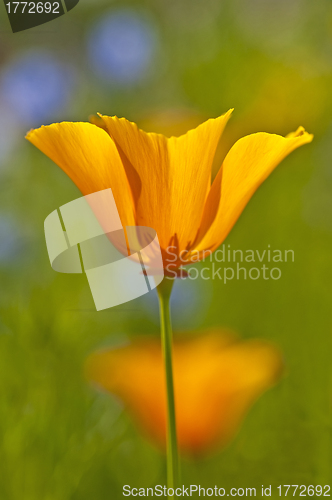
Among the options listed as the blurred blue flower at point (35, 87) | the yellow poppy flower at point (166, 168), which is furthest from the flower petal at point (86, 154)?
the blurred blue flower at point (35, 87)

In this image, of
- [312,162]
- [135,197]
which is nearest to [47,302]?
[135,197]

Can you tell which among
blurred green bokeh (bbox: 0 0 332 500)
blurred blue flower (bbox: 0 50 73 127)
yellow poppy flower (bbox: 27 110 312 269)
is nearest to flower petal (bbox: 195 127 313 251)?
yellow poppy flower (bbox: 27 110 312 269)

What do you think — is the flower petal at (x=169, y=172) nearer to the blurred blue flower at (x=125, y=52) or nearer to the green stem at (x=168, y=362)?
the green stem at (x=168, y=362)

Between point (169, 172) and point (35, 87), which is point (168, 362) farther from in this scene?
point (35, 87)

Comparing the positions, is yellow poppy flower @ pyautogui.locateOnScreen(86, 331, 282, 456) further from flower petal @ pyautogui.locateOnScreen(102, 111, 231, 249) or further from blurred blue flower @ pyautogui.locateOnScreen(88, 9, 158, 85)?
blurred blue flower @ pyautogui.locateOnScreen(88, 9, 158, 85)

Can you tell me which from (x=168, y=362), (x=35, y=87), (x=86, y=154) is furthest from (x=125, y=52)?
(x=168, y=362)

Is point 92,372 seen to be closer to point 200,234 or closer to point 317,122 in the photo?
point 200,234
